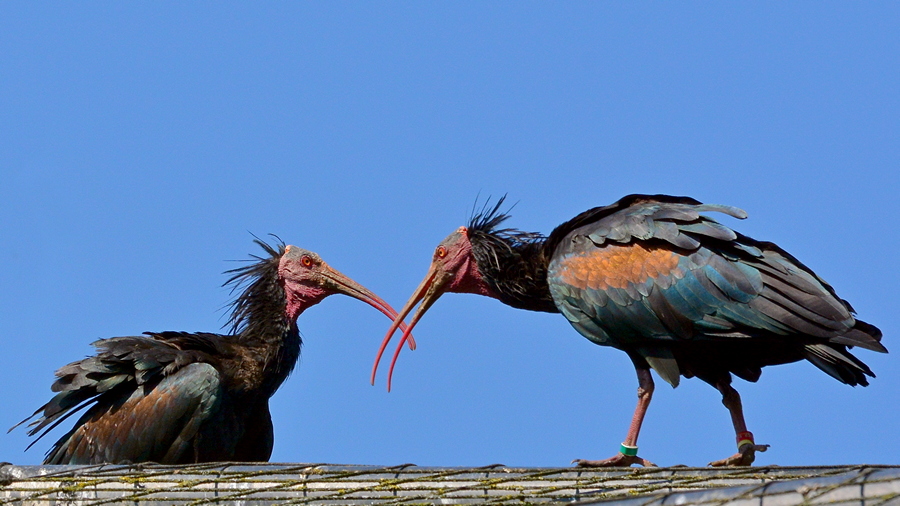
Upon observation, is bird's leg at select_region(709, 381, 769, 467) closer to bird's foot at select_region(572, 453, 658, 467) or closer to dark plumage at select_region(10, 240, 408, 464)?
bird's foot at select_region(572, 453, 658, 467)

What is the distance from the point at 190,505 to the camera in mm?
7723

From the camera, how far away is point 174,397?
34.4 feet

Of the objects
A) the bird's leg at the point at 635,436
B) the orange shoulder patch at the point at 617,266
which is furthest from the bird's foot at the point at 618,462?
the orange shoulder patch at the point at 617,266

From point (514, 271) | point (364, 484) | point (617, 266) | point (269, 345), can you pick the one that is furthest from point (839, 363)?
point (269, 345)

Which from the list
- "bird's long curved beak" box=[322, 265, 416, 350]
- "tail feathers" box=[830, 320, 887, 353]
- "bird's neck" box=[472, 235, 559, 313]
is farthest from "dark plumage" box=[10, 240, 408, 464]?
"tail feathers" box=[830, 320, 887, 353]

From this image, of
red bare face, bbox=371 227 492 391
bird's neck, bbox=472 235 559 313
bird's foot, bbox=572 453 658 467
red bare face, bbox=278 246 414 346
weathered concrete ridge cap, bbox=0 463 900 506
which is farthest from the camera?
red bare face, bbox=278 246 414 346

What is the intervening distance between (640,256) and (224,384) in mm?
3335

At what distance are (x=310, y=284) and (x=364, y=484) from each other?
15.1 feet

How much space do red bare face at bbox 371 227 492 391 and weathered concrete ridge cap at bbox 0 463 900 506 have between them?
3.39m

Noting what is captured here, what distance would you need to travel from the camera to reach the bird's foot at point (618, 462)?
8.83 metres

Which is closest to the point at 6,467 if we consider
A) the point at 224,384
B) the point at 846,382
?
the point at 224,384

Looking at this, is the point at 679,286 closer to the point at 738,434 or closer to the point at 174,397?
the point at 738,434

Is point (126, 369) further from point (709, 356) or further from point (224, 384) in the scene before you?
point (709, 356)

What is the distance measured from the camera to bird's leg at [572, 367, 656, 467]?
895 cm
